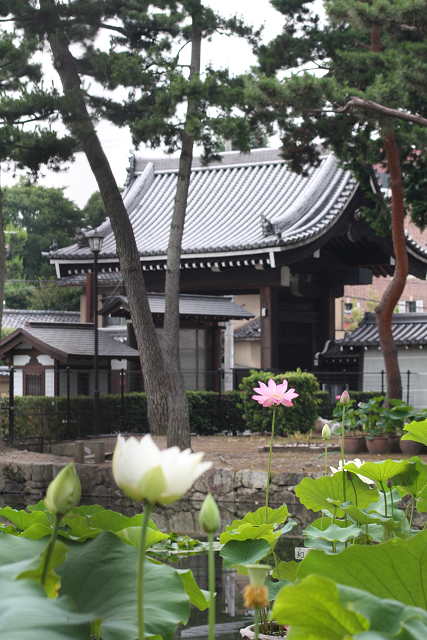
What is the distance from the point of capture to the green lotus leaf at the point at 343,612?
86 cm

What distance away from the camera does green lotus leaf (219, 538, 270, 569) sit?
198 centimetres

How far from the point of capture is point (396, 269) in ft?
36.5

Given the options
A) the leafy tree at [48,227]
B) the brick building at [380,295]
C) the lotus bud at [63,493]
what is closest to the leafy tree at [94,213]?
the leafy tree at [48,227]

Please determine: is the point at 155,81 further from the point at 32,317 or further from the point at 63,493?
the point at 32,317

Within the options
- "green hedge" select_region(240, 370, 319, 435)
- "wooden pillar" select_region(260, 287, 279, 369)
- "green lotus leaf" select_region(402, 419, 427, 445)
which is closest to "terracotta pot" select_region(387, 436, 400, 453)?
"green hedge" select_region(240, 370, 319, 435)

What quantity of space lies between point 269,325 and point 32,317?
608 inches

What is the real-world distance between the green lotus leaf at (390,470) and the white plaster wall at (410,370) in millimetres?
15163

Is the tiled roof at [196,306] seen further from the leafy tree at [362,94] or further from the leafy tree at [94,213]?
the leafy tree at [94,213]

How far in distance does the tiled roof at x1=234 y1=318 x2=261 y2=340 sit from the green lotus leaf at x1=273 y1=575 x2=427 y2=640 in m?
21.3

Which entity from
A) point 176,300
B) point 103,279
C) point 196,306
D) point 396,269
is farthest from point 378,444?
point 103,279

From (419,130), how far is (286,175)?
10.7 metres

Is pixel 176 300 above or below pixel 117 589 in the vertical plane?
above

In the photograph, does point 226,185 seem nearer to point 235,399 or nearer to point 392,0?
point 235,399

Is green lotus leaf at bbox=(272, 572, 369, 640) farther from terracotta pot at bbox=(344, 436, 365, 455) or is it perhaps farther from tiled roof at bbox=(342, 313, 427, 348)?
tiled roof at bbox=(342, 313, 427, 348)
